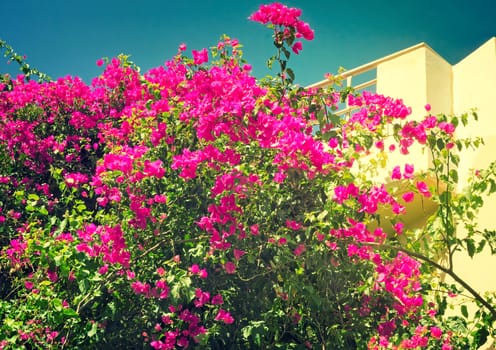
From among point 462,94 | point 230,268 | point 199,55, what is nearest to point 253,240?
point 230,268

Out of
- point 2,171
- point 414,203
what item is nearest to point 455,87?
point 414,203

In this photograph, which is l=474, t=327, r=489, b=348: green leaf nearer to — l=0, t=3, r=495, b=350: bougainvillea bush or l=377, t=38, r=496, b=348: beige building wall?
l=0, t=3, r=495, b=350: bougainvillea bush

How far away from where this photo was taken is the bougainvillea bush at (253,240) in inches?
155

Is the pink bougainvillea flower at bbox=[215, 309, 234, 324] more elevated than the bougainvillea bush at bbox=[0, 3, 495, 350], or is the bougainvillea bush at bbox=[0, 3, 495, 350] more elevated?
the bougainvillea bush at bbox=[0, 3, 495, 350]

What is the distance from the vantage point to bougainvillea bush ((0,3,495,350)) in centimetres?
395

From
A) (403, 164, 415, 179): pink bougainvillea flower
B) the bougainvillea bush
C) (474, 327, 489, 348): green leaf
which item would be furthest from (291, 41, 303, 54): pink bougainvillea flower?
(474, 327, 489, 348): green leaf

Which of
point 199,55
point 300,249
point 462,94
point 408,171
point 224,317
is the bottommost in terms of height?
point 224,317

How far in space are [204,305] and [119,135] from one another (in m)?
2.51

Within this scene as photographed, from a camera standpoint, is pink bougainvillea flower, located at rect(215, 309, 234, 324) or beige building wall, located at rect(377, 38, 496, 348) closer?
pink bougainvillea flower, located at rect(215, 309, 234, 324)

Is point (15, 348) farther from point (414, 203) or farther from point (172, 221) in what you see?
point (414, 203)

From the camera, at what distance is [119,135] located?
639 cm

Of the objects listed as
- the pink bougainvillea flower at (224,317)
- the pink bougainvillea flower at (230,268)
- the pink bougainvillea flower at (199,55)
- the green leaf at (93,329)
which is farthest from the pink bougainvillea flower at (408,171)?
the green leaf at (93,329)

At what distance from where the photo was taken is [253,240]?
163 inches

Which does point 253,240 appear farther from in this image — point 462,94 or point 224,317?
point 462,94
